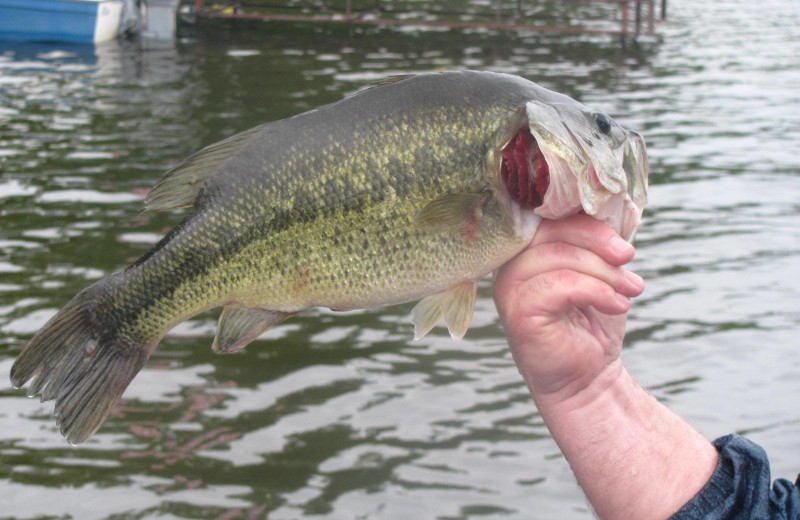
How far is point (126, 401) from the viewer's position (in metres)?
7.08

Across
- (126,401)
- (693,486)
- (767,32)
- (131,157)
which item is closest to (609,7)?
(767,32)

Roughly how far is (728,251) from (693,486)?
24.8 ft

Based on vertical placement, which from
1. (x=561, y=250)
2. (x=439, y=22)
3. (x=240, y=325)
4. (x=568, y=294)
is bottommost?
(x=439, y=22)

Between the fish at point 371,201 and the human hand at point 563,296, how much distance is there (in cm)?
7

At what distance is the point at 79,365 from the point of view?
8.39ft

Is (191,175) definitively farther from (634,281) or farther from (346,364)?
(346,364)

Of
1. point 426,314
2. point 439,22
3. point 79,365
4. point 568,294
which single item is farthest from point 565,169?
point 439,22

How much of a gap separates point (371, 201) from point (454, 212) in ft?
0.69

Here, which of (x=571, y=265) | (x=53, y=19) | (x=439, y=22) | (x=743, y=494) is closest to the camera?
(x=571, y=265)

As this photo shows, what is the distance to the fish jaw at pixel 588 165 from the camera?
2363mm

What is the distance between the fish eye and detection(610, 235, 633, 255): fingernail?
0.27 m

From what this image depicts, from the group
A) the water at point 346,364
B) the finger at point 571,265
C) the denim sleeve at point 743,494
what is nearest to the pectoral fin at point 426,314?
the finger at point 571,265

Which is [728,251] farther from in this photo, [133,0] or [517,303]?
[133,0]

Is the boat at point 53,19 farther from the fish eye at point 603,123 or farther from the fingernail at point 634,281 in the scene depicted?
the fingernail at point 634,281
